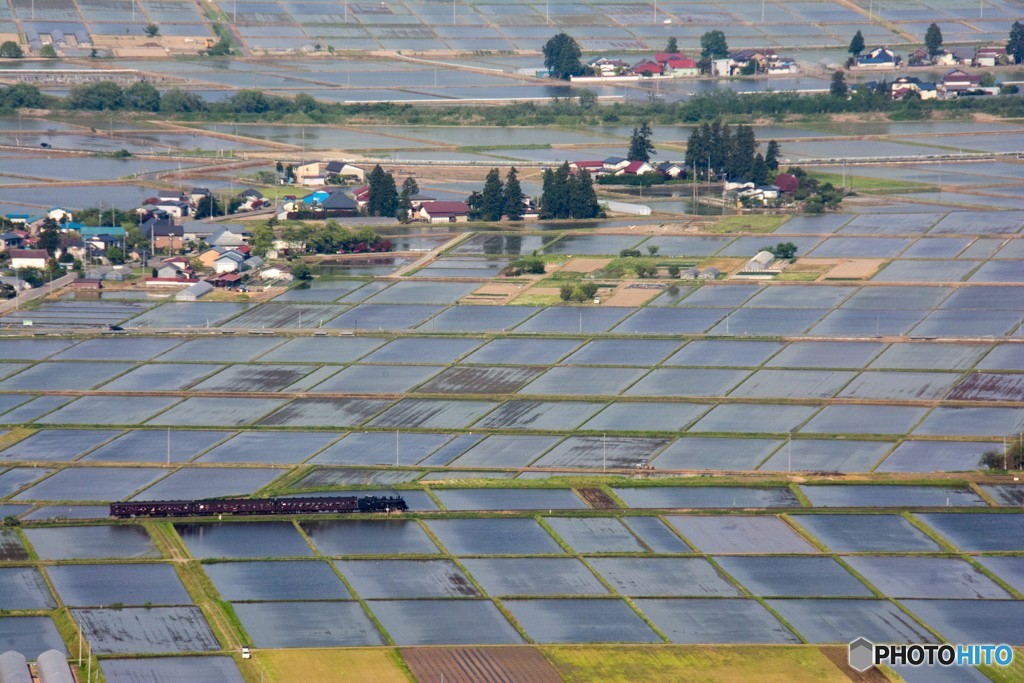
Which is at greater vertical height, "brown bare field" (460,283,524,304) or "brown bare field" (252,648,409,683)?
"brown bare field" (460,283,524,304)

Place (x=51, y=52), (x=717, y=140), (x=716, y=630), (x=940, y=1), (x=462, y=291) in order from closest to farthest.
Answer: (x=716, y=630)
(x=462, y=291)
(x=717, y=140)
(x=51, y=52)
(x=940, y=1)

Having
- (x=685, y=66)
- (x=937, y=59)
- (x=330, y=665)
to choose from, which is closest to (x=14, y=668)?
(x=330, y=665)

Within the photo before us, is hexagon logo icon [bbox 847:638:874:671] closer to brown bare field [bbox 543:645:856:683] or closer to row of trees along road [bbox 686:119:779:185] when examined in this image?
brown bare field [bbox 543:645:856:683]

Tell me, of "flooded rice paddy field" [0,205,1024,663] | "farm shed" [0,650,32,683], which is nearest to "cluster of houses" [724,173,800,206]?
"flooded rice paddy field" [0,205,1024,663]

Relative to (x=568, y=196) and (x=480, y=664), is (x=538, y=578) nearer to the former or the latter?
(x=480, y=664)

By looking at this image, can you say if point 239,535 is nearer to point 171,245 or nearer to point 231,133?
point 171,245

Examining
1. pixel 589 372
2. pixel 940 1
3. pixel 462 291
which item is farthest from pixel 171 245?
pixel 940 1
